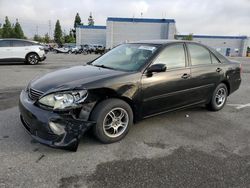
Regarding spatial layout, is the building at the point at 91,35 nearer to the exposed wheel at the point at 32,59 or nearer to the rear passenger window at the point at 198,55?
the exposed wheel at the point at 32,59

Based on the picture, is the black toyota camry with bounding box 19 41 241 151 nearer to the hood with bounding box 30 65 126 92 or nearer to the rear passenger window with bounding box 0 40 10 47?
the hood with bounding box 30 65 126 92

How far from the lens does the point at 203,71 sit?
4438 millimetres

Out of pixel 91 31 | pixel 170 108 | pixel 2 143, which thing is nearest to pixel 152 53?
pixel 170 108

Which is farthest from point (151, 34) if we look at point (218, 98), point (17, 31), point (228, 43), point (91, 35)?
point (218, 98)

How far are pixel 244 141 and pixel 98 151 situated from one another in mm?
2254

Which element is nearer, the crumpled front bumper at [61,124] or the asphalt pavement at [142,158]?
the asphalt pavement at [142,158]

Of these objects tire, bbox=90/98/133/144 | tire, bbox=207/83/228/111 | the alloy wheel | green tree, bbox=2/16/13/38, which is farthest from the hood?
green tree, bbox=2/16/13/38

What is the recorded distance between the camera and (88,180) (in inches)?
98.1

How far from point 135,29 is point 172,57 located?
5286cm

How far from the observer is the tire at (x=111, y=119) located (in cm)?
311

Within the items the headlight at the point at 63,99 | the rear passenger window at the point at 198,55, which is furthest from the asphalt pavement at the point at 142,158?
the rear passenger window at the point at 198,55

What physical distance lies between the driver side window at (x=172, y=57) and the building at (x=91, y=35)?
63.6 metres

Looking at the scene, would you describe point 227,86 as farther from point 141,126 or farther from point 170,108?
point 141,126

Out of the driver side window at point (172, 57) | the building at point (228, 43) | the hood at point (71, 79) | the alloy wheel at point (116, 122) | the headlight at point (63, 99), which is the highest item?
the building at point (228, 43)
